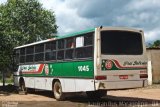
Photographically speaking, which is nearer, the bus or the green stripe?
the bus

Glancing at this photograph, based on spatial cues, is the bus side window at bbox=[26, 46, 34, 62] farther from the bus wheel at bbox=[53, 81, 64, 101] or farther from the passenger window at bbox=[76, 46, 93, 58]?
the passenger window at bbox=[76, 46, 93, 58]

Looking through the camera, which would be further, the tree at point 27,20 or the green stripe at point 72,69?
the tree at point 27,20

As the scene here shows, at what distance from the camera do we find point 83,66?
637 inches

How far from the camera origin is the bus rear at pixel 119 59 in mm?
15484

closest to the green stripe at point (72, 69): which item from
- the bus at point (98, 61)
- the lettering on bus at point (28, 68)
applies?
the bus at point (98, 61)

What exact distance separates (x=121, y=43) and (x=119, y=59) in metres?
0.82

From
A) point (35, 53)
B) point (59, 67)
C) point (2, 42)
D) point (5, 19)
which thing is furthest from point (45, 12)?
point (59, 67)

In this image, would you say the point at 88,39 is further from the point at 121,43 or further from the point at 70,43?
the point at 70,43

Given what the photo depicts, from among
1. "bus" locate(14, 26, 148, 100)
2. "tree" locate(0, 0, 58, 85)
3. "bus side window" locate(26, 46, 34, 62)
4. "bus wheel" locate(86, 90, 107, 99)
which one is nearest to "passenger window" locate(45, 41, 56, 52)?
"bus" locate(14, 26, 148, 100)

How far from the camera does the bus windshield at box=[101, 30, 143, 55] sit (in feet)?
Answer: 52.1

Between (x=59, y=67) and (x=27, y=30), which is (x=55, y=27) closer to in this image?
(x=27, y=30)

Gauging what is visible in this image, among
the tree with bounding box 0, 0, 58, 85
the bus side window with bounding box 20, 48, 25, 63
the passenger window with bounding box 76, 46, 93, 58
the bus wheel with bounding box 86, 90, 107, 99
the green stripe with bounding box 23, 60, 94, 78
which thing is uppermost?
the tree with bounding box 0, 0, 58, 85

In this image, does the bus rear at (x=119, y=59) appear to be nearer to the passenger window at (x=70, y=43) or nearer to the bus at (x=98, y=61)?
the bus at (x=98, y=61)

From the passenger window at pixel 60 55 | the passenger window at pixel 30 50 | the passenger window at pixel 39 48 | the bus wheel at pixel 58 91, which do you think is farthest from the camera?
the passenger window at pixel 30 50
